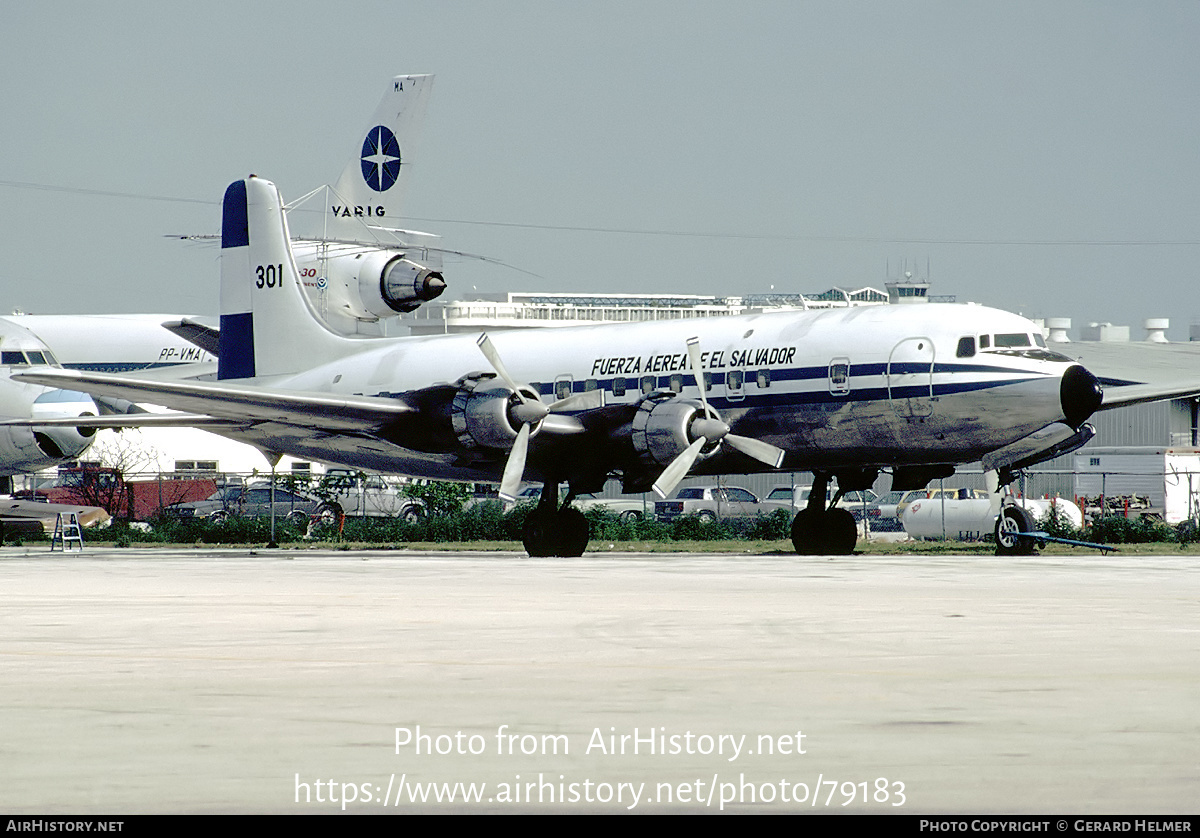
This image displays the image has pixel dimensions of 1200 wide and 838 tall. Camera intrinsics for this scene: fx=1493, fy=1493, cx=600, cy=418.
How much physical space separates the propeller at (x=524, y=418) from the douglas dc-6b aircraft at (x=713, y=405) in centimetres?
4

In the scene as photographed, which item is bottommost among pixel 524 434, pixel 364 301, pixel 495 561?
pixel 495 561

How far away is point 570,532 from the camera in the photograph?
89.2 ft

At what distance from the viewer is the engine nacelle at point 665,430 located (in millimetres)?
25391

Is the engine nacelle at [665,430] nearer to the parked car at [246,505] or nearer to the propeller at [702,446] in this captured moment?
the propeller at [702,446]

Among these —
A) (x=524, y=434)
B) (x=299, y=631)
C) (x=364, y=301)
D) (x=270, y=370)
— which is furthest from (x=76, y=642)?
(x=364, y=301)

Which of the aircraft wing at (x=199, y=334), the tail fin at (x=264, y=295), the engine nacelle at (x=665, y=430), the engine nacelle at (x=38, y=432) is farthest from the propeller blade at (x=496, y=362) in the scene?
the aircraft wing at (x=199, y=334)

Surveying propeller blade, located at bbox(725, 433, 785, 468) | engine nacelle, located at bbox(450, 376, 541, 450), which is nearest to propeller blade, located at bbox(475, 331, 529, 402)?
engine nacelle, located at bbox(450, 376, 541, 450)

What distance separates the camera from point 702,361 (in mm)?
27188

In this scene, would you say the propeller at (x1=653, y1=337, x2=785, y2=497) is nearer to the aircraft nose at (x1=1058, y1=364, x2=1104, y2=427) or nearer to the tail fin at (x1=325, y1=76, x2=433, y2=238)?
the aircraft nose at (x1=1058, y1=364, x2=1104, y2=427)

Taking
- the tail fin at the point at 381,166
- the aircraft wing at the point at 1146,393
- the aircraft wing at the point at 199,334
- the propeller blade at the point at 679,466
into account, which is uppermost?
the tail fin at the point at 381,166

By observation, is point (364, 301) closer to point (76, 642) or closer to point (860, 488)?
point (860, 488)

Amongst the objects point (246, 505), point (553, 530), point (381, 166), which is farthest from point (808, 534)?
point (246, 505)

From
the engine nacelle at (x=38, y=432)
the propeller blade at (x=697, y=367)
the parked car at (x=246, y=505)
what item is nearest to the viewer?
the propeller blade at (x=697, y=367)
